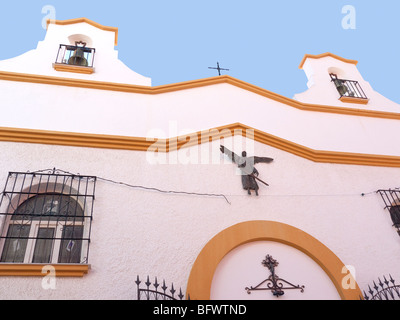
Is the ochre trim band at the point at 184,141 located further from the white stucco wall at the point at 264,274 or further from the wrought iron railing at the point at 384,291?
the wrought iron railing at the point at 384,291

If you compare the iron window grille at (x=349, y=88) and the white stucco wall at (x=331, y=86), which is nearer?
the white stucco wall at (x=331, y=86)

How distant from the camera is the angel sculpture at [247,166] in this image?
19.1 ft

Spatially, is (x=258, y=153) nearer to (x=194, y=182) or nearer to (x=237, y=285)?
(x=194, y=182)

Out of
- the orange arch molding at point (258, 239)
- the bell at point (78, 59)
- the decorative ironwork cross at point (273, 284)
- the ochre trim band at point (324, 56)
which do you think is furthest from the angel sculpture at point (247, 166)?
the ochre trim band at point (324, 56)

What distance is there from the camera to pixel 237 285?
4.90 meters

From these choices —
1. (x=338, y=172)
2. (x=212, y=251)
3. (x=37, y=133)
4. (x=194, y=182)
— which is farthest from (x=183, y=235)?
(x=338, y=172)

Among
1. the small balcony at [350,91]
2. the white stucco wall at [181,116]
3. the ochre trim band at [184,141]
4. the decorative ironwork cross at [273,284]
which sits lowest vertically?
the decorative ironwork cross at [273,284]

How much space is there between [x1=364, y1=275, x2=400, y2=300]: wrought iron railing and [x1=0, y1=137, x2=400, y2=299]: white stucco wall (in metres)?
0.13

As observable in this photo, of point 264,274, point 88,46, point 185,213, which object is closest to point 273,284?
point 264,274

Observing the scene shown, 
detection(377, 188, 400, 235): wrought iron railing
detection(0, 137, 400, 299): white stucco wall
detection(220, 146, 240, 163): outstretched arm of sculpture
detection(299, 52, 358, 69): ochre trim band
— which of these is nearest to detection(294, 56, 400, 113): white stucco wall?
detection(299, 52, 358, 69): ochre trim band

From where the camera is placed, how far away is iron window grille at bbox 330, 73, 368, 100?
855 centimetres

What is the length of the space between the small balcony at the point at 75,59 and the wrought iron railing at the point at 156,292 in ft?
14.6

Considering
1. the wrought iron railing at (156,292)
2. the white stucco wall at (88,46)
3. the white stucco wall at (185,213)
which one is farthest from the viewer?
the white stucco wall at (88,46)

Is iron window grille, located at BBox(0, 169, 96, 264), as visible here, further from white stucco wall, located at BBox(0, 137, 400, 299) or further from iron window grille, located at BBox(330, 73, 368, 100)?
iron window grille, located at BBox(330, 73, 368, 100)
